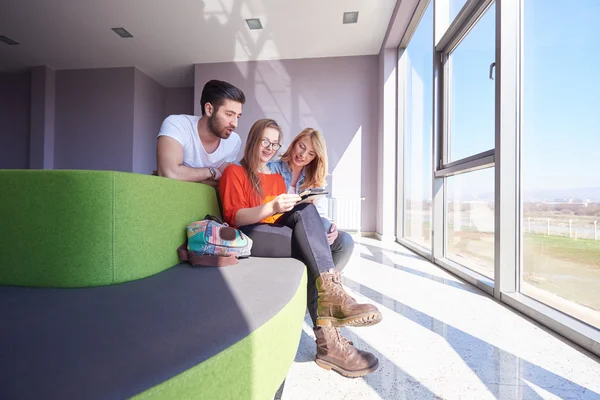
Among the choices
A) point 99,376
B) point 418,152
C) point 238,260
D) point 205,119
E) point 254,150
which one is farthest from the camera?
point 418,152

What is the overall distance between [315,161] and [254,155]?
38 cm

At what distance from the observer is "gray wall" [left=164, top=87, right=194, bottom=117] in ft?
21.4

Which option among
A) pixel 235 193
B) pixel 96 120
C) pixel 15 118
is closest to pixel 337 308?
pixel 235 193

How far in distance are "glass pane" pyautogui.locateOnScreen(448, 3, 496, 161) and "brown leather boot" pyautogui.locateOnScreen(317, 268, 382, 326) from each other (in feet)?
5.36

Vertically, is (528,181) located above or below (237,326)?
above

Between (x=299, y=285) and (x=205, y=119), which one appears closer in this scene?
(x=299, y=285)

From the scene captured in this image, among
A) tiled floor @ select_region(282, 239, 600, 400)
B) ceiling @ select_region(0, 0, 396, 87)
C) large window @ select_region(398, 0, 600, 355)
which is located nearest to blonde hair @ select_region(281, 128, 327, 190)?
tiled floor @ select_region(282, 239, 600, 400)

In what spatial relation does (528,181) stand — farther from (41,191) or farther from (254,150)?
(41,191)

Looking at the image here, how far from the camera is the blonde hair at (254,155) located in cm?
151

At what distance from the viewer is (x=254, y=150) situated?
157 cm

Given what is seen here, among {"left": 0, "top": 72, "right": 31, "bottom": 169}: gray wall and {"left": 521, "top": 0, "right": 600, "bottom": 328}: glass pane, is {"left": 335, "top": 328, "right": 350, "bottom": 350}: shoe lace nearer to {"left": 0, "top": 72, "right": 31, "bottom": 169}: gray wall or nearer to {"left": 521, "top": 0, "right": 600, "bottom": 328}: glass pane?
{"left": 521, "top": 0, "right": 600, "bottom": 328}: glass pane

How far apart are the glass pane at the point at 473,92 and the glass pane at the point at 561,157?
34 cm

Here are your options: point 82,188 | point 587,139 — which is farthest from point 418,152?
point 82,188

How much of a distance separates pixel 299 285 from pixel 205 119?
4.09 ft
